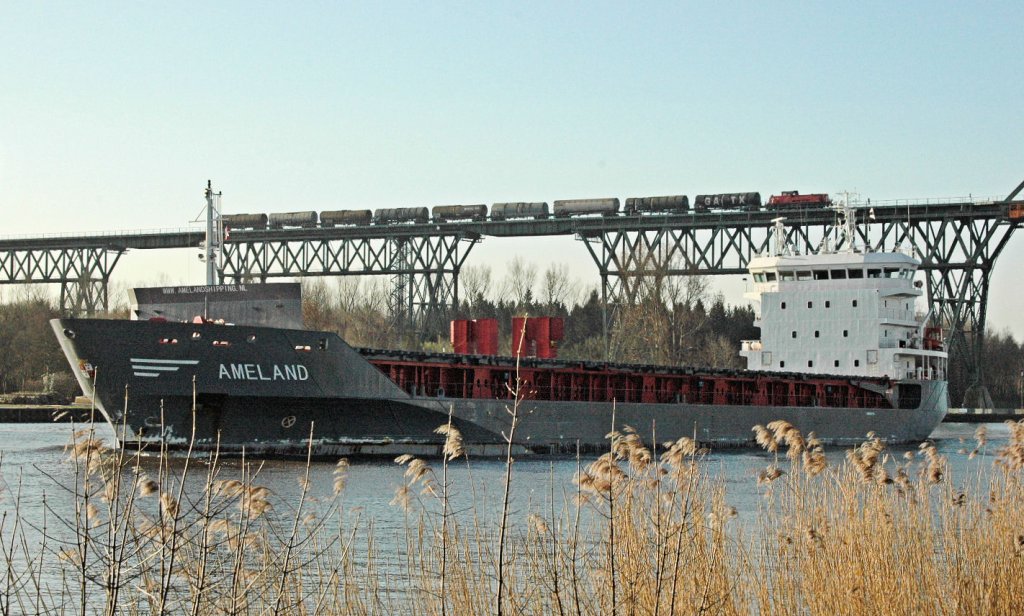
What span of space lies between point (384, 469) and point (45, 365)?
5141cm

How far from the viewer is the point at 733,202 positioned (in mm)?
64875

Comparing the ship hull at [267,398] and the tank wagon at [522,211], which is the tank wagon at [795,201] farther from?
the ship hull at [267,398]

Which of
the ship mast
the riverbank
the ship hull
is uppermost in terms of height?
the ship mast

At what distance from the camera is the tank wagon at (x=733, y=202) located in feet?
212

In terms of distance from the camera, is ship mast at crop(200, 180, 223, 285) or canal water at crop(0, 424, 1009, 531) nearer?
canal water at crop(0, 424, 1009, 531)

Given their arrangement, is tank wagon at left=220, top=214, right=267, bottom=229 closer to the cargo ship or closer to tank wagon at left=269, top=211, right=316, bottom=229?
tank wagon at left=269, top=211, right=316, bottom=229

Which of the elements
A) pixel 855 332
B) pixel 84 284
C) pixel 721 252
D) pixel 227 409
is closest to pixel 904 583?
pixel 227 409

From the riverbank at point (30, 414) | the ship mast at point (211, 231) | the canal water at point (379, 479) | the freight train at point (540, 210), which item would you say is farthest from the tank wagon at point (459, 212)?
the ship mast at point (211, 231)

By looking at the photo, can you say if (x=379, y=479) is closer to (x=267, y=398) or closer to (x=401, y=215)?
(x=267, y=398)

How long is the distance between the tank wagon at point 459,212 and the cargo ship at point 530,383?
24.5 metres

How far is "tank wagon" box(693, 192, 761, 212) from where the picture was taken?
212ft

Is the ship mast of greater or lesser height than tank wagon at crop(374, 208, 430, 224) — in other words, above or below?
below

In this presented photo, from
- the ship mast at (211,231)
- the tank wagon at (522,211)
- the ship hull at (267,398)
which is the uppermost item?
the tank wagon at (522,211)

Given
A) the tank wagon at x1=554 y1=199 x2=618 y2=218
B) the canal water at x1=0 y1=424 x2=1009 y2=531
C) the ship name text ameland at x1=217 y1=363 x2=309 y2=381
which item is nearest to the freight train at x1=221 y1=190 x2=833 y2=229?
the tank wagon at x1=554 y1=199 x2=618 y2=218
